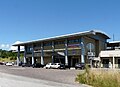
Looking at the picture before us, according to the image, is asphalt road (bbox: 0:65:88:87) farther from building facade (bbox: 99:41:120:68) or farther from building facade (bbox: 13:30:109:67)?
building facade (bbox: 13:30:109:67)

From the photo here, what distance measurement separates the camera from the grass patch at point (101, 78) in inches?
674

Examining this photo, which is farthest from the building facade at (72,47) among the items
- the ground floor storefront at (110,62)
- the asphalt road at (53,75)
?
the asphalt road at (53,75)

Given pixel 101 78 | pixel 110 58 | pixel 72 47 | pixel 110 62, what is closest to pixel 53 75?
pixel 101 78

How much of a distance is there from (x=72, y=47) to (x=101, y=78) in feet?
175

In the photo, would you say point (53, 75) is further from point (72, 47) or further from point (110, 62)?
point (72, 47)

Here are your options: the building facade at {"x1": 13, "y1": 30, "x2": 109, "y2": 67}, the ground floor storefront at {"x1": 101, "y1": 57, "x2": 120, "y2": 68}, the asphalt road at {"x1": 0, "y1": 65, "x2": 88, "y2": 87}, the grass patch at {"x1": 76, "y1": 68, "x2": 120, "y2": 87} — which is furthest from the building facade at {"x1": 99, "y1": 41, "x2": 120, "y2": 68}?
the grass patch at {"x1": 76, "y1": 68, "x2": 120, "y2": 87}

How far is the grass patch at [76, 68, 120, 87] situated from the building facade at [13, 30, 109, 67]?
147 feet

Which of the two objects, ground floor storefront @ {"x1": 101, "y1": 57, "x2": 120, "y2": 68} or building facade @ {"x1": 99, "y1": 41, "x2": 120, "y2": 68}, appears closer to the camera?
building facade @ {"x1": 99, "y1": 41, "x2": 120, "y2": 68}

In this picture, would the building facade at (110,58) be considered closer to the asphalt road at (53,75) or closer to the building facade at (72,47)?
the building facade at (72,47)

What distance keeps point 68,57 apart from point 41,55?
38.8 feet

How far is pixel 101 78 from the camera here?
18438 mm

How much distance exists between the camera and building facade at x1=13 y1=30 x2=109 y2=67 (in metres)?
69.1

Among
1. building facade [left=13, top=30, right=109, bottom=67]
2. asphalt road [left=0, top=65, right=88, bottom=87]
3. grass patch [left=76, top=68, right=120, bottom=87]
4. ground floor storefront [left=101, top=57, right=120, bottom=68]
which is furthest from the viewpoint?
building facade [left=13, top=30, right=109, bottom=67]

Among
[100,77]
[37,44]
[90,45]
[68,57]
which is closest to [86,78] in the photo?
[100,77]
